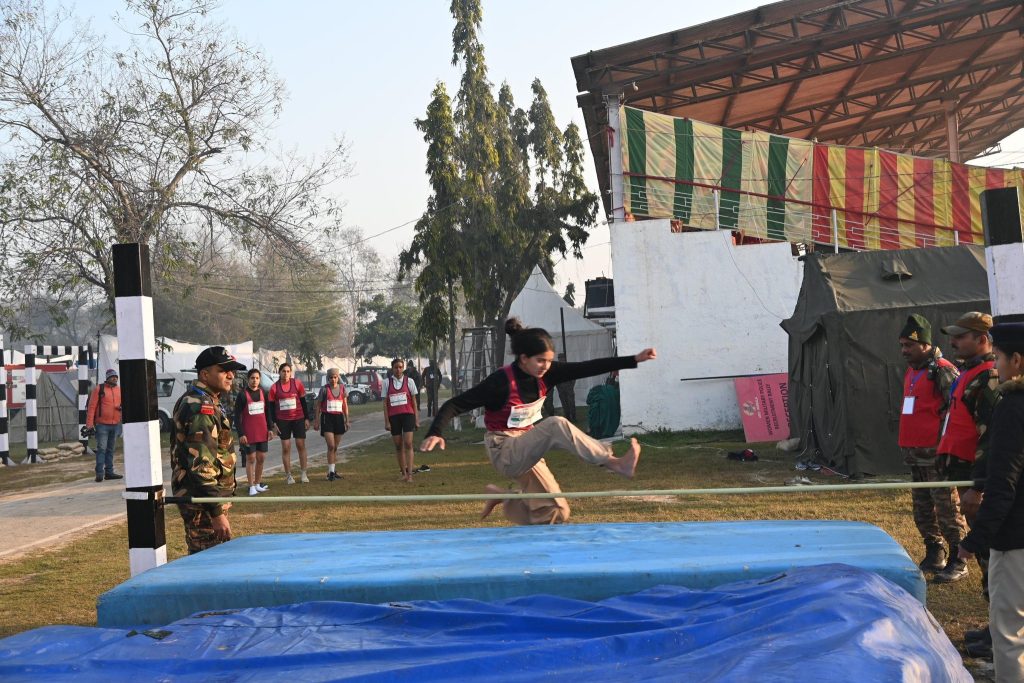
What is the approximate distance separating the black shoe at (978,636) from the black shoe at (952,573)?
134 centimetres

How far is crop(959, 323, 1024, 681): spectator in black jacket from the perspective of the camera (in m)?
4.05

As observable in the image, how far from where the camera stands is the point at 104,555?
29.5 ft

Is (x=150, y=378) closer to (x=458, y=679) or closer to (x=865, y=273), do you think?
(x=458, y=679)

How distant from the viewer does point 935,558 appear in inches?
267

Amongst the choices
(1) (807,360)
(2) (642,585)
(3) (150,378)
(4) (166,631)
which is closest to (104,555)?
(3) (150,378)

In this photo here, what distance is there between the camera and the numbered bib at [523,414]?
6.15 meters

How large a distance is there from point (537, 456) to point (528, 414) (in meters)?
0.42

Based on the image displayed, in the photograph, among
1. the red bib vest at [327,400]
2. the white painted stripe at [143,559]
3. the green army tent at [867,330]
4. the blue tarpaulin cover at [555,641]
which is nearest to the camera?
the blue tarpaulin cover at [555,641]

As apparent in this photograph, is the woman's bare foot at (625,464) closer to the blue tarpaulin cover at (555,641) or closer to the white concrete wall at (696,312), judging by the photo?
the blue tarpaulin cover at (555,641)

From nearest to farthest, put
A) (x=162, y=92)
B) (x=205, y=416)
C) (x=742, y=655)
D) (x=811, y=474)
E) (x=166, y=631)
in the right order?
(x=742, y=655) → (x=166, y=631) → (x=205, y=416) → (x=811, y=474) → (x=162, y=92)

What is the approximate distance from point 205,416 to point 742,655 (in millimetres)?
3850

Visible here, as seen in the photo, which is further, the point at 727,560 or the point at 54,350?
the point at 54,350

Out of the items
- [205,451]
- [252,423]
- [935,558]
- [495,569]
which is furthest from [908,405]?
[252,423]

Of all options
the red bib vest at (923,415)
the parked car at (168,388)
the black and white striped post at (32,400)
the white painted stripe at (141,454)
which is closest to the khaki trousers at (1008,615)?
the red bib vest at (923,415)
